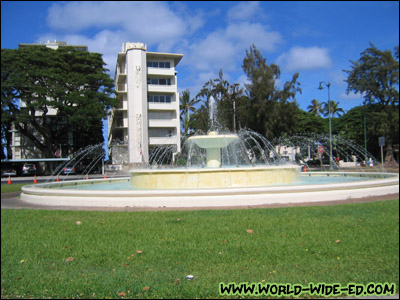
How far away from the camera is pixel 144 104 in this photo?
172 ft

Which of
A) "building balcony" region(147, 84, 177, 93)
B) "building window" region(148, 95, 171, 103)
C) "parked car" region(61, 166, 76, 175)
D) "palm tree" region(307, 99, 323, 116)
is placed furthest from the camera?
"palm tree" region(307, 99, 323, 116)

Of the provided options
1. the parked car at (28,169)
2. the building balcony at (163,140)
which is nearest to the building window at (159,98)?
the building balcony at (163,140)

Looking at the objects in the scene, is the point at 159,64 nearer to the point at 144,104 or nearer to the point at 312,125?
the point at 144,104

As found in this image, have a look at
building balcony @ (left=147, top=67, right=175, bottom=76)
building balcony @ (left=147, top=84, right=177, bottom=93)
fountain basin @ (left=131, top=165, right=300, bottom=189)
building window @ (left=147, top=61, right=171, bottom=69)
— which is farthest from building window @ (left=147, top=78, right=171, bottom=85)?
fountain basin @ (left=131, top=165, right=300, bottom=189)

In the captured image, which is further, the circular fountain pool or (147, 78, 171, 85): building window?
(147, 78, 171, 85): building window

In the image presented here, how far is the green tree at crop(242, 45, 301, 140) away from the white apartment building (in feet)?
65.0

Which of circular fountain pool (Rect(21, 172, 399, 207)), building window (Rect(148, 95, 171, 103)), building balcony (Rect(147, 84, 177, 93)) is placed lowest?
circular fountain pool (Rect(21, 172, 399, 207))

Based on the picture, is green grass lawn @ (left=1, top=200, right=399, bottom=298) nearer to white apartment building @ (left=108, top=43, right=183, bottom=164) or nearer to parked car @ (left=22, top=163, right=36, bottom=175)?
parked car @ (left=22, top=163, right=36, bottom=175)

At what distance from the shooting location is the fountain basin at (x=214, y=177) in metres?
13.0

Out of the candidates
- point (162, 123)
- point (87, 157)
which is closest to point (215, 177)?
point (162, 123)

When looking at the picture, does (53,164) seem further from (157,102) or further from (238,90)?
(238,90)

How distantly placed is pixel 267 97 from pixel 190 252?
1284 inches

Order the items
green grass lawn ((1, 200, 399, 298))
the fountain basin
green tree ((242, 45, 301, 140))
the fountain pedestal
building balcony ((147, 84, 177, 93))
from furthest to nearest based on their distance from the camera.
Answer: building balcony ((147, 84, 177, 93)) → green tree ((242, 45, 301, 140)) → the fountain pedestal → the fountain basin → green grass lawn ((1, 200, 399, 298))

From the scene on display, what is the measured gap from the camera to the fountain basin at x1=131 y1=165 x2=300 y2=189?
42.7 ft
